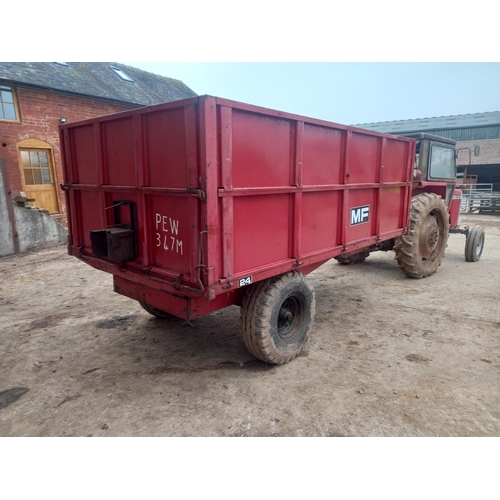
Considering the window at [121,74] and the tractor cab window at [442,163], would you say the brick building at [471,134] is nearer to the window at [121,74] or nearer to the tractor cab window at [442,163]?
the tractor cab window at [442,163]

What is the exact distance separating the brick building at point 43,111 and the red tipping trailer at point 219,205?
8420 millimetres

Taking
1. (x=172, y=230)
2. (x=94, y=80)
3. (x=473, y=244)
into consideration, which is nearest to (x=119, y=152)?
(x=172, y=230)

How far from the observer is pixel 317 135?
367 centimetres

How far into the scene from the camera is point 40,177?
11430 millimetres

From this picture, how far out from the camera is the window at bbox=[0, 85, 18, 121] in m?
10.4

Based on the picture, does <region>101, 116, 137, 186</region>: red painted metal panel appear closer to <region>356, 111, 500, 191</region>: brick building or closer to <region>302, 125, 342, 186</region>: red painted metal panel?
<region>302, 125, 342, 186</region>: red painted metal panel

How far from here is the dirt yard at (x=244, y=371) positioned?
9.16 ft

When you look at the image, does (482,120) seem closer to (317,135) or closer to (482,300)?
(482,300)

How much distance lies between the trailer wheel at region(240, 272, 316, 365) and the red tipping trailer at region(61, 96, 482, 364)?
0.01 metres

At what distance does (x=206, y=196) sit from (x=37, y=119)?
433 inches

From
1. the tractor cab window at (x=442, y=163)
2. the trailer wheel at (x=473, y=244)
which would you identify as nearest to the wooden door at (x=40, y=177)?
the tractor cab window at (x=442, y=163)

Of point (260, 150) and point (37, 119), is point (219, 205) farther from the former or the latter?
point (37, 119)

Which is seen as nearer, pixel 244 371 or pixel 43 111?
pixel 244 371

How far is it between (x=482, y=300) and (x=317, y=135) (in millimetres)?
3900
